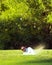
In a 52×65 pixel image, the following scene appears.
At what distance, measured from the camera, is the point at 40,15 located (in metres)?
41.1

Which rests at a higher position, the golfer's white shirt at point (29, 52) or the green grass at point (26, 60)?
the green grass at point (26, 60)

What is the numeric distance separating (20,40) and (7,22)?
2560mm

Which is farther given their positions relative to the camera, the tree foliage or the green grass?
the tree foliage

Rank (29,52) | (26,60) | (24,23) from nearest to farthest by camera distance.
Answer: (26,60) < (29,52) < (24,23)

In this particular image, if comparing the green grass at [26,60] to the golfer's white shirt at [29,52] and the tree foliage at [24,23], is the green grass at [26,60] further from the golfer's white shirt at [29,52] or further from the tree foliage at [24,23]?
the tree foliage at [24,23]

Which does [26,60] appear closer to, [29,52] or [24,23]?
[29,52]

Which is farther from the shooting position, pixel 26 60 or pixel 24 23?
pixel 24 23

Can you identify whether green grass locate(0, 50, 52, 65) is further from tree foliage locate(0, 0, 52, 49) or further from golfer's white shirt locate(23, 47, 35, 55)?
tree foliage locate(0, 0, 52, 49)

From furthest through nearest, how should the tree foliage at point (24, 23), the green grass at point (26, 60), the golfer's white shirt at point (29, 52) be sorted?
the tree foliage at point (24, 23) → the golfer's white shirt at point (29, 52) → the green grass at point (26, 60)

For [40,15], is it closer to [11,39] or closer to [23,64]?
[11,39]

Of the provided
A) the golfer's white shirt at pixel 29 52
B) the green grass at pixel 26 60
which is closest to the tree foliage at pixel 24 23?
the golfer's white shirt at pixel 29 52

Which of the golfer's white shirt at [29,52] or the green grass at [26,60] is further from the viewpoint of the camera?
the golfer's white shirt at [29,52]

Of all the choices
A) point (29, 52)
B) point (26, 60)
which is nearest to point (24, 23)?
point (29, 52)

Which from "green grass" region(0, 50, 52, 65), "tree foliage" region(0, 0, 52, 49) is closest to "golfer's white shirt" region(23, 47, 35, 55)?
"green grass" region(0, 50, 52, 65)
